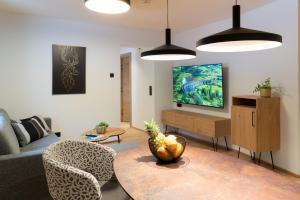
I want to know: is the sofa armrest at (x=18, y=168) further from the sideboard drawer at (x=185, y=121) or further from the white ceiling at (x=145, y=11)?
the sideboard drawer at (x=185, y=121)

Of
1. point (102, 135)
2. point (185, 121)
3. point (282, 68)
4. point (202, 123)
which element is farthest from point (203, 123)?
point (102, 135)

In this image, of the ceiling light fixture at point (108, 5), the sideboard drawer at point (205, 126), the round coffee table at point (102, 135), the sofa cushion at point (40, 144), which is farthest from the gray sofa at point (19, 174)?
the sideboard drawer at point (205, 126)

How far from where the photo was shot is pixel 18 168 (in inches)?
82.2

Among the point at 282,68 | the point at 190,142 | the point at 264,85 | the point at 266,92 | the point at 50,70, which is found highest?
the point at 50,70

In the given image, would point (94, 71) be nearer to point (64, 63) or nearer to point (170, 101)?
point (64, 63)

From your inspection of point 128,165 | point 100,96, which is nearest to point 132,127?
point 100,96

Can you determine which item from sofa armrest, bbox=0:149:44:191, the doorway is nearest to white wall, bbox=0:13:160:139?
the doorway

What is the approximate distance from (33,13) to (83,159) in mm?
3186

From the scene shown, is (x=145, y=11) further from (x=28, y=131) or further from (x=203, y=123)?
(x=28, y=131)

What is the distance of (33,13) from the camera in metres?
3.96

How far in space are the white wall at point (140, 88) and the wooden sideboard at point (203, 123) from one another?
80 cm

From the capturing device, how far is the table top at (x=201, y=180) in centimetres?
124

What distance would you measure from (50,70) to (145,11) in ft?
6.59

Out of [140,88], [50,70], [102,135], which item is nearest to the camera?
[102,135]
